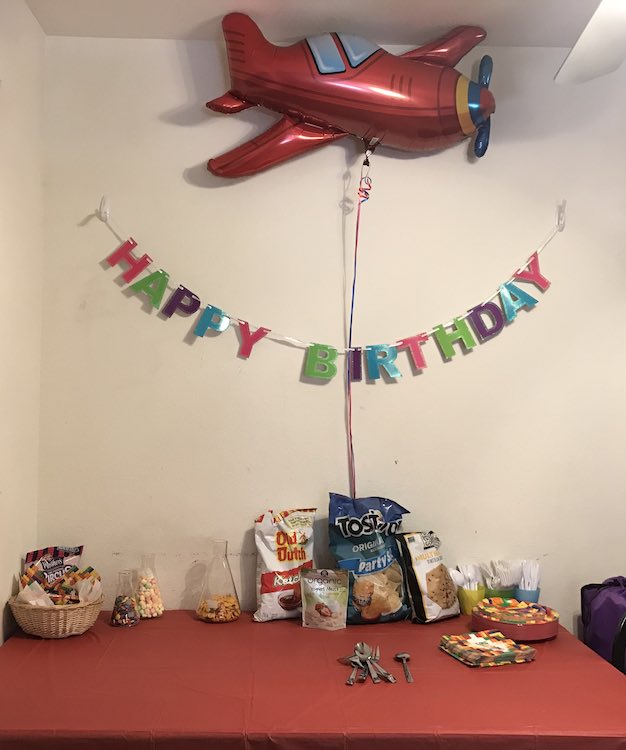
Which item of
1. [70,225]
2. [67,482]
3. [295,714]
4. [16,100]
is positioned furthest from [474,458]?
[16,100]

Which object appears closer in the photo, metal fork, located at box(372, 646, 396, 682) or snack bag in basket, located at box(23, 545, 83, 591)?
metal fork, located at box(372, 646, 396, 682)

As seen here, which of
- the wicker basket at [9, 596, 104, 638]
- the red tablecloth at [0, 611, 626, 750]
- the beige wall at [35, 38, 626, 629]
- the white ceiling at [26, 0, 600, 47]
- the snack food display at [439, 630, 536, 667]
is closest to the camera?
the red tablecloth at [0, 611, 626, 750]

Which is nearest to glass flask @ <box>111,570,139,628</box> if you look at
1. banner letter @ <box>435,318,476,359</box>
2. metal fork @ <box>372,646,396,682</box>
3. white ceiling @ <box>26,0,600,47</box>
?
metal fork @ <box>372,646,396,682</box>

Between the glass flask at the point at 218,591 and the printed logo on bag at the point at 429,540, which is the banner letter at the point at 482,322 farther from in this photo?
the glass flask at the point at 218,591

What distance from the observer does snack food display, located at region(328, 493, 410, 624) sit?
2.21 meters

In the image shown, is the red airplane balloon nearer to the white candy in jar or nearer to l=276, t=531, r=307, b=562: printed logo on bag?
l=276, t=531, r=307, b=562: printed logo on bag

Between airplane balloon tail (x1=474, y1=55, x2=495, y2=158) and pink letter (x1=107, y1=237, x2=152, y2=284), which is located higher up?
airplane balloon tail (x1=474, y1=55, x2=495, y2=158)

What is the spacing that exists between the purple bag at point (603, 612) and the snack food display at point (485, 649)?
309mm

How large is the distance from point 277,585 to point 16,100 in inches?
60.9

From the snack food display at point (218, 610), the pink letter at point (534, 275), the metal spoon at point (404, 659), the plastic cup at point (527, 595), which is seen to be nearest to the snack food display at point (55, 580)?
the snack food display at point (218, 610)

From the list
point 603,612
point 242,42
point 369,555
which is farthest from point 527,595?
point 242,42

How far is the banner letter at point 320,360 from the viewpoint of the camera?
2.38 metres

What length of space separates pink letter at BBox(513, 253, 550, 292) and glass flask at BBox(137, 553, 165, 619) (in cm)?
144

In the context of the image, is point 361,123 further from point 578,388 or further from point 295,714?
point 295,714
